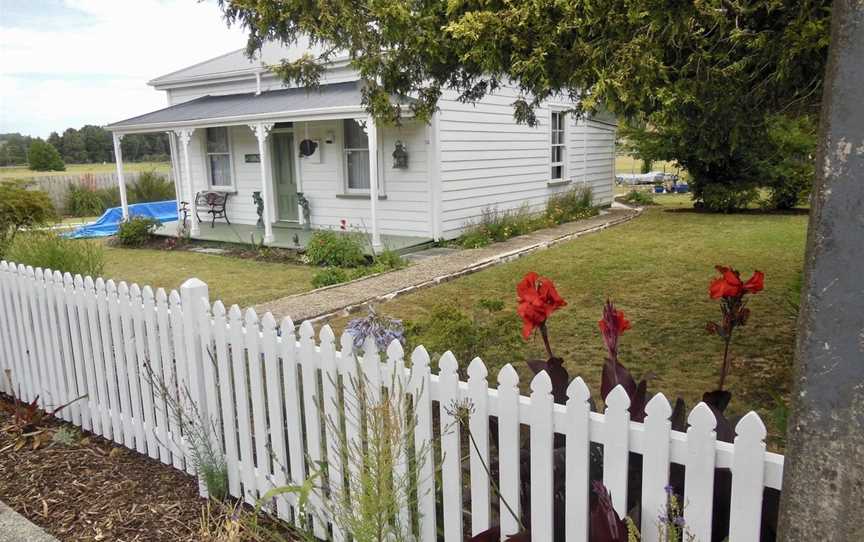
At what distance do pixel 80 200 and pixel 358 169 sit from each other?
13.7 meters

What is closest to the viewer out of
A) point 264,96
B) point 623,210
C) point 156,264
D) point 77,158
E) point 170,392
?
point 170,392

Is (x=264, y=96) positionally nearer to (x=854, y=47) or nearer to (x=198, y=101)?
(x=198, y=101)

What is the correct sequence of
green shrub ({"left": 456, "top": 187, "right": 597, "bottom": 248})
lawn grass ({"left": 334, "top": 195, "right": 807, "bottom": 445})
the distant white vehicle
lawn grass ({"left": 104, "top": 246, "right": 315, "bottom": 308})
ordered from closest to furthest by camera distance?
lawn grass ({"left": 334, "top": 195, "right": 807, "bottom": 445}) < lawn grass ({"left": 104, "top": 246, "right": 315, "bottom": 308}) < green shrub ({"left": 456, "top": 187, "right": 597, "bottom": 248}) < the distant white vehicle

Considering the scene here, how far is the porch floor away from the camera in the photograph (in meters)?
11.5

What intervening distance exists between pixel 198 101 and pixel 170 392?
1364 centimetres

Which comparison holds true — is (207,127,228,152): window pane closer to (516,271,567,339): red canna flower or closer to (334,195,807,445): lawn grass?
(334,195,807,445): lawn grass

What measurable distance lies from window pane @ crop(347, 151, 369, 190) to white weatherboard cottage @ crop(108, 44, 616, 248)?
0.07 feet

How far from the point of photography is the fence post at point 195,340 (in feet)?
10.8

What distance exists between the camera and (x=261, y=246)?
39.2 ft

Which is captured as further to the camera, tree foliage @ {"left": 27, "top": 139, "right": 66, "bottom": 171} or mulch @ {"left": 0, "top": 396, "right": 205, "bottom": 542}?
tree foliage @ {"left": 27, "top": 139, "right": 66, "bottom": 171}

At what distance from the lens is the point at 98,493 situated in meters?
3.46

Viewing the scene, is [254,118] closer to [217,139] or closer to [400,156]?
[400,156]

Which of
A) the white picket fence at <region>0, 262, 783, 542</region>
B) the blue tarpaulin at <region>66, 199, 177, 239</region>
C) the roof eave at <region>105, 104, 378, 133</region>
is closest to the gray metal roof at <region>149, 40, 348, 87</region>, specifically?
the roof eave at <region>105, 104, 378, 133</region>

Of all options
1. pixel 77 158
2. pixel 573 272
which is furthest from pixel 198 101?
pixel 77 158
